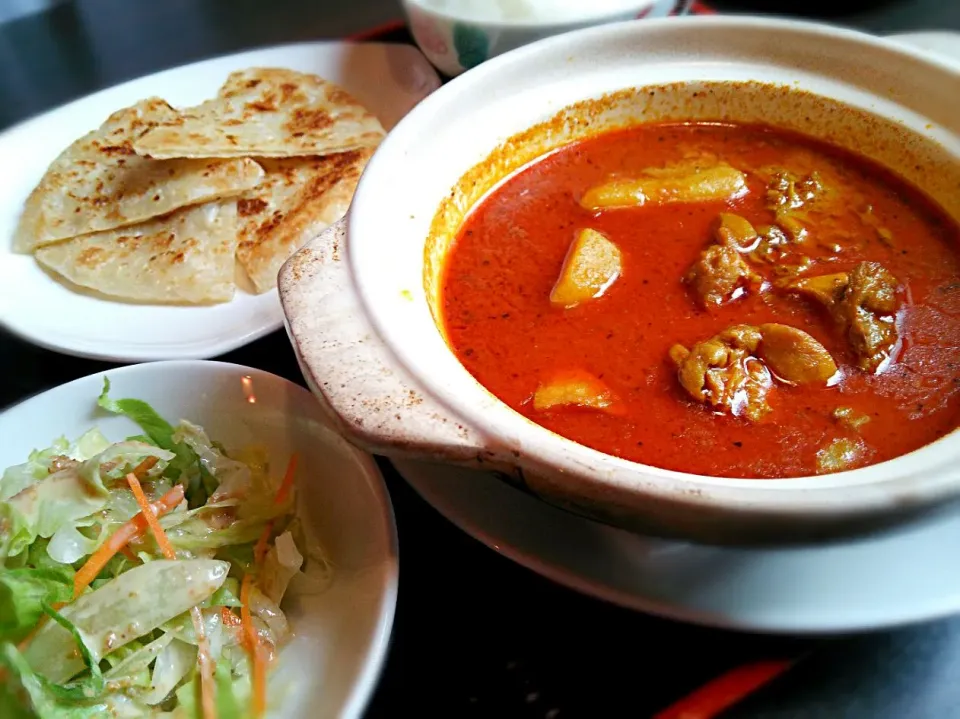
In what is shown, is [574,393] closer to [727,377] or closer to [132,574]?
[727,377]

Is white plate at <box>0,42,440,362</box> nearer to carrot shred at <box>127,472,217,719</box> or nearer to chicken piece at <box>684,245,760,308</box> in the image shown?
carrot shred at <box>127,472,217,719</box>

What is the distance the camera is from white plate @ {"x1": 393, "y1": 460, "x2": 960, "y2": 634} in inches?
43.5

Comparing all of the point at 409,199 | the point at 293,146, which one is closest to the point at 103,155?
the point at 293,146

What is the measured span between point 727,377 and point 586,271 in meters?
0.38

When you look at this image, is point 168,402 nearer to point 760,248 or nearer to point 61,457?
point 61,457

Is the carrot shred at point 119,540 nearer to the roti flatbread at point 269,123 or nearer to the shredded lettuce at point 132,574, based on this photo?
the shredded lettuce at point 132,574

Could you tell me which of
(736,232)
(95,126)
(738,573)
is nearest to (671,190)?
(736,232)

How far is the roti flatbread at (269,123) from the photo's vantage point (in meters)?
2.12

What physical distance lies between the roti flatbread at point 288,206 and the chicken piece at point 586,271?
0.72 meters

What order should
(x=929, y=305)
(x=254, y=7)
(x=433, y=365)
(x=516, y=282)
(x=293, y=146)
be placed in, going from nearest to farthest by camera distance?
(x=433, y=365), (x=929, y=305), (x=516, y=282), (x=293, y=146), (x=254, y=7)

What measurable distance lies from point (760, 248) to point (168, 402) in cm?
127

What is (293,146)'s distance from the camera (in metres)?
2.23

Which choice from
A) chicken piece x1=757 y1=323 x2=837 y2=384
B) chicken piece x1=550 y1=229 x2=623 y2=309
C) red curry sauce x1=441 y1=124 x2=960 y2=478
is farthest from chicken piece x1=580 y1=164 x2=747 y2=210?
chicken piece x1=757 y1=323 x2=837 y2=384

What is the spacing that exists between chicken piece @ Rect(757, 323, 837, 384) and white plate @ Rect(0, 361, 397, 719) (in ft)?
2.44
